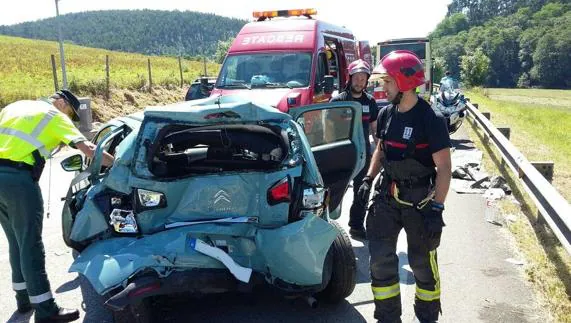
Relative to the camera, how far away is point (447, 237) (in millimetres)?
5535

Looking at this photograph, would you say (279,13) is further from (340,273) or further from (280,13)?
(340,273)

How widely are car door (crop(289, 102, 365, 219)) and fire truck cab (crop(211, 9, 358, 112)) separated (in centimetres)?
366

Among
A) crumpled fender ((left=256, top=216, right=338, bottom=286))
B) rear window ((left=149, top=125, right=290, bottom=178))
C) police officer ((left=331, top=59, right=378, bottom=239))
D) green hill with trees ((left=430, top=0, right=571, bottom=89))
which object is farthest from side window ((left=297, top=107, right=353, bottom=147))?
green hill with trees ((left=430, top=0, right=571, bottom=89))

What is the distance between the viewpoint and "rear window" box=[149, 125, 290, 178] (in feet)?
12.3

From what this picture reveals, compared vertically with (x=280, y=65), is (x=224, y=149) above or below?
below

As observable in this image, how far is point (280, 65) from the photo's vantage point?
9.27 m

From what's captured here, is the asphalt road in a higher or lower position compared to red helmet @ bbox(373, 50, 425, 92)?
lower

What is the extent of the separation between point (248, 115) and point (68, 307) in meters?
2.03

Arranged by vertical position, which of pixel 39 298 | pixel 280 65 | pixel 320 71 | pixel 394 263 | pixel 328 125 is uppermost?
pixel 280 65

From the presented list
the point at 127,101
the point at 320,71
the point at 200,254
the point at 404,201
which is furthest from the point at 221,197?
the point at 127,101

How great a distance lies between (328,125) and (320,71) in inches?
196

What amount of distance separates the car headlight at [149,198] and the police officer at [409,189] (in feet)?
4.62

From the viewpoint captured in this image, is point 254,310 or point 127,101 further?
point 127,101

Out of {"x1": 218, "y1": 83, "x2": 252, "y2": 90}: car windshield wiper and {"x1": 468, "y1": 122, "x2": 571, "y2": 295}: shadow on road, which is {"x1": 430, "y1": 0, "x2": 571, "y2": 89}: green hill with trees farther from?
{"x1": 468, "y1": 122, "x2": 571, "y2": 295}: shadow on road
